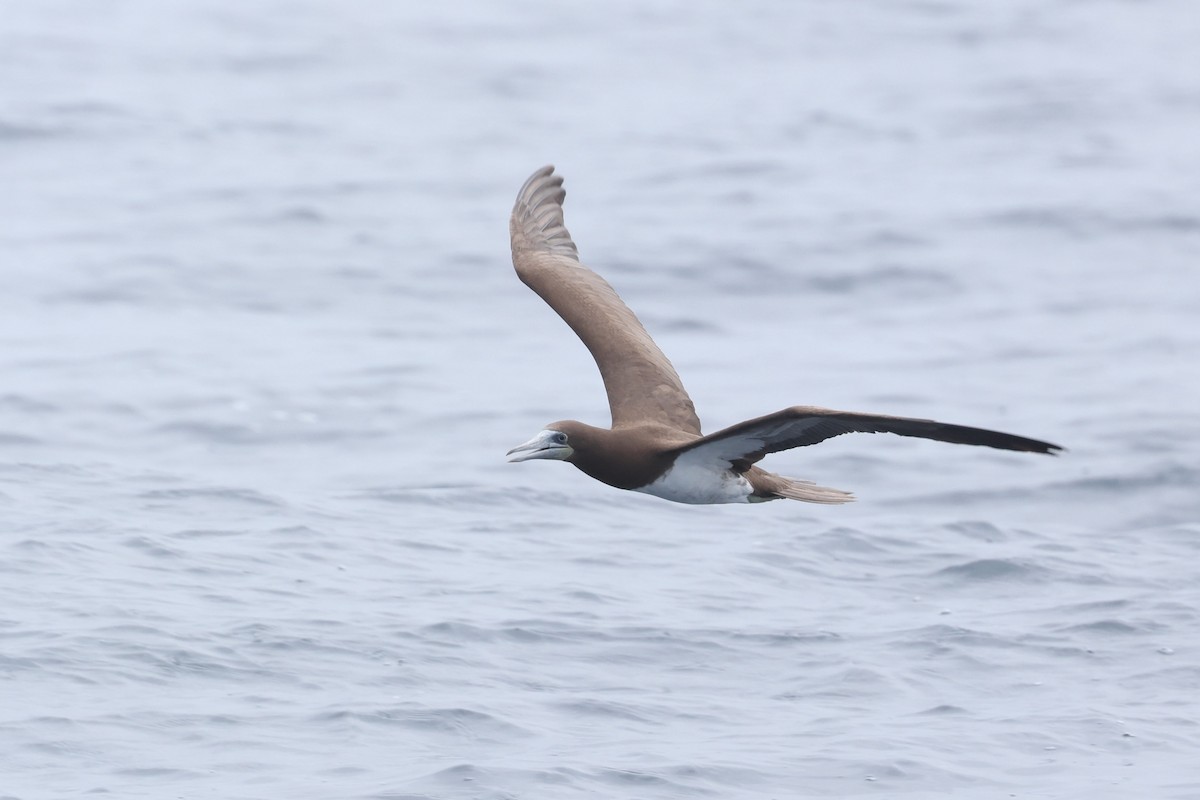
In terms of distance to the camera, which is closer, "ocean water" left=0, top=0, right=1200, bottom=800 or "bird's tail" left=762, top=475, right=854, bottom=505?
"bird's tail" left=762, top=475, right=854, bottom=505

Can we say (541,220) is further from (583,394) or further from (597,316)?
(583,394)

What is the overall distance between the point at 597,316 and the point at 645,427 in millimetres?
1280

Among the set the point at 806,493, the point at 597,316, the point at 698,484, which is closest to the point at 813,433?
the point at 698,484

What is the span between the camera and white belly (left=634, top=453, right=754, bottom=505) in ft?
30.4

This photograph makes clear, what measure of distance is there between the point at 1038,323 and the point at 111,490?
8.37 m

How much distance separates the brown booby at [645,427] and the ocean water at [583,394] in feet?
4.52

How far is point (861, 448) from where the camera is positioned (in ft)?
49.7

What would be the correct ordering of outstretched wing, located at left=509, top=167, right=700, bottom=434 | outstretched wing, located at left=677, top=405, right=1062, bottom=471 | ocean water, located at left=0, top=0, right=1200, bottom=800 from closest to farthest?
outstretched wing, located at left=677, top=405, right=1062, bottom=471 < outstretched wing, located at left=509, top=167, right=700, bottom=434 < ocean water, located at left=0, top=0, right=1200, bottom=800

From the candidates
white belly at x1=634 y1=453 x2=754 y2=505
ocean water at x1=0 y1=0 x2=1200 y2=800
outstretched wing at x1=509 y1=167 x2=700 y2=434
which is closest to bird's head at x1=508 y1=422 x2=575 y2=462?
white belly at x1=634 y1=453 x2=754 y2=505

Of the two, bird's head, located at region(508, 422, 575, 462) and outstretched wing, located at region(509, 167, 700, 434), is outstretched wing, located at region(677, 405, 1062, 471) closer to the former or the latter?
bird's head, located at region(508, 422, 575, 462)

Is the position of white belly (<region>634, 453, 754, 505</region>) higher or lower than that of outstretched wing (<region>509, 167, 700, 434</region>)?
lower

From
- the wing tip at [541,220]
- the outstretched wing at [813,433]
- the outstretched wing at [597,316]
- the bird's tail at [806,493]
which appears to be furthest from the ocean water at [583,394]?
the wing tip at [541,220]

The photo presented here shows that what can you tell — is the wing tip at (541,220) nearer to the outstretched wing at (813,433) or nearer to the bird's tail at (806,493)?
the bird's tail at (806,493)

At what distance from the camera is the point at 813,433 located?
8609 millimetres
